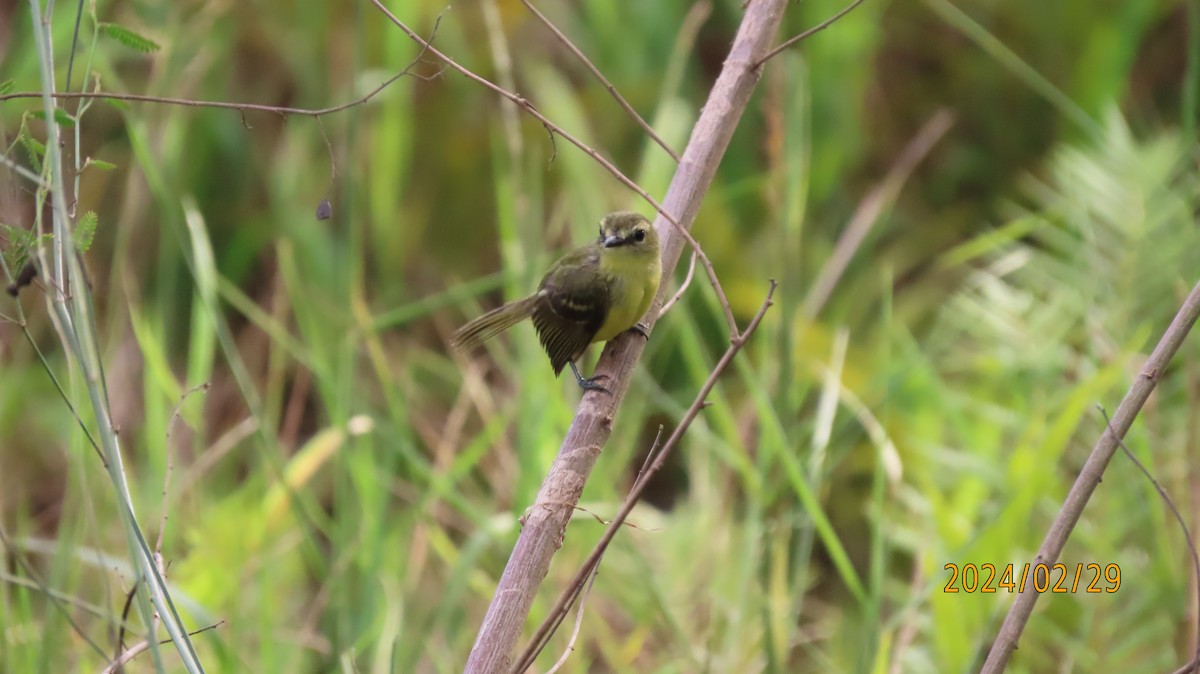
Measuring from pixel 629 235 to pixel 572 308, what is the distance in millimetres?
244

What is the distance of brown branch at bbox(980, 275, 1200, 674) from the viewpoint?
1.47m

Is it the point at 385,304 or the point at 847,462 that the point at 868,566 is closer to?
the point at 847,462

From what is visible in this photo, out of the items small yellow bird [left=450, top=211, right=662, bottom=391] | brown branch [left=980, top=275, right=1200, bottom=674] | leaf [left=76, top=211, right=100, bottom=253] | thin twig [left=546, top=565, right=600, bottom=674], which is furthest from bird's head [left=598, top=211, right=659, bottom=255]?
leaf [left=76, top=211, right=100, bottom=253]

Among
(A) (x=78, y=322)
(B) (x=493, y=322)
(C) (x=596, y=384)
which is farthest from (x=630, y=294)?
(A) (x=78, y=322)

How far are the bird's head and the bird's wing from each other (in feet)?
0.21

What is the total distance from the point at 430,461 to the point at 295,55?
177 centimetres

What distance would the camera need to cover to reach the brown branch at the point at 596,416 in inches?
54.1

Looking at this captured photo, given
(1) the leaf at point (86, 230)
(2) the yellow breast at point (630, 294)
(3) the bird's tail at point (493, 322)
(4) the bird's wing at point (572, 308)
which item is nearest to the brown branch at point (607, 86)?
(1) the leaf at point (86, 230)

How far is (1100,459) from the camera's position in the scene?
151cm

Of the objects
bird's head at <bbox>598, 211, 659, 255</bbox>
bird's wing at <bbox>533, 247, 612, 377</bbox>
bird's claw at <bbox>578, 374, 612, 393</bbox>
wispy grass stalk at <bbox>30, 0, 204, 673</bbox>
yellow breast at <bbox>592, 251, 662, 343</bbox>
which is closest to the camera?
wispy grass stalk at <bbox>30, 0, 204, 673</bbox>

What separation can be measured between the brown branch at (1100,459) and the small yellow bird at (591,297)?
1151 mm

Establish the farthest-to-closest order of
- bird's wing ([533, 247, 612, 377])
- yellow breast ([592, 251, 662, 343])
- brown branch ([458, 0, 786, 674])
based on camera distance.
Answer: bird's wing ([533, 247, 612, 377]) → yellow breast ([592, 251, 662, 343]) → brown branch ([458, 0, 786, 674])

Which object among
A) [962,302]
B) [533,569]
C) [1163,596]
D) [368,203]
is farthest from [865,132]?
[533,569]
